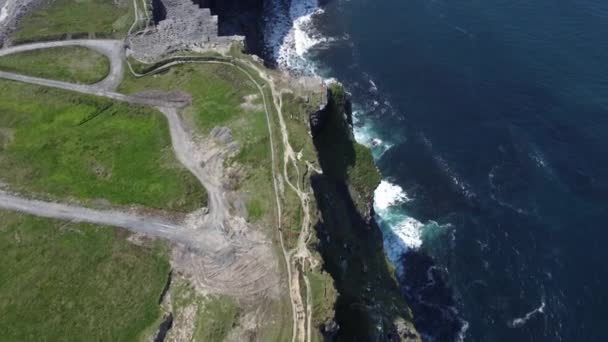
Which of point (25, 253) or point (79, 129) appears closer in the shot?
point (25, 253)

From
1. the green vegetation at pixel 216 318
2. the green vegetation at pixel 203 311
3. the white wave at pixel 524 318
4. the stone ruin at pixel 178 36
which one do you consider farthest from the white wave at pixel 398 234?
the stone ruin at pixel 178 36

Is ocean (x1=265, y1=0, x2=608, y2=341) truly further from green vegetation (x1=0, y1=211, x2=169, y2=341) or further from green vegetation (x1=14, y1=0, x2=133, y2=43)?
green vegetation (x1=0, y1=211, x2=169, y2=341)

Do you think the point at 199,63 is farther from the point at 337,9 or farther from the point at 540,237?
the point at 540,237

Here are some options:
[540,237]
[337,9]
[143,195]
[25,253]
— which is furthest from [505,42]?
[25,253]

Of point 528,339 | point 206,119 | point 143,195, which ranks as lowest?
point 528,339

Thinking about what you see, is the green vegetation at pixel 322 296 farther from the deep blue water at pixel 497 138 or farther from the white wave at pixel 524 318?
the white wave at pixel 524 318
